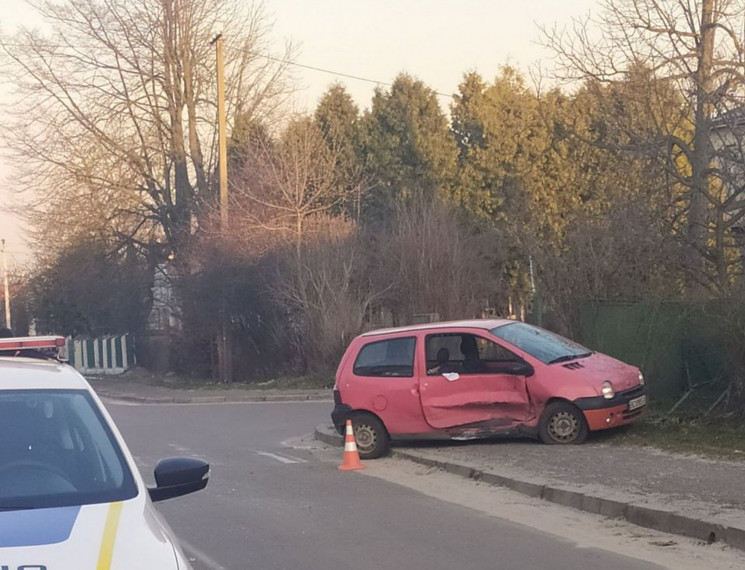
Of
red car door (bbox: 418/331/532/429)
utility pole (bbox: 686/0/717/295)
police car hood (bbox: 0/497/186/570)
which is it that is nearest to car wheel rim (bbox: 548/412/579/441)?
red car door (bbox: 418/331/532/429)

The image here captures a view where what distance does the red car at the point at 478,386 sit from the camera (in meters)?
13.5

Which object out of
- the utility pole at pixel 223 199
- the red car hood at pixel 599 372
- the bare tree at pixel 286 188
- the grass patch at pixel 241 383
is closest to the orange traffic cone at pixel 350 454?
the red car hood at pixel 599 372

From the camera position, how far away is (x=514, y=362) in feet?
Answer: 45.5

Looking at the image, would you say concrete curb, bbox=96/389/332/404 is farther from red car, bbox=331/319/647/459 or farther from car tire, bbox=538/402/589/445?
car tire, bbox=538/402/589/445

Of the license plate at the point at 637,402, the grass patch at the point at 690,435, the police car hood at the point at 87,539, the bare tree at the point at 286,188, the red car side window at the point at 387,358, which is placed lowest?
the grass patch at the point at 690,435

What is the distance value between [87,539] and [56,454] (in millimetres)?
1179

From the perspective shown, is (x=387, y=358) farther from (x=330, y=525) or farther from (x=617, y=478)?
(x=330, y=525)

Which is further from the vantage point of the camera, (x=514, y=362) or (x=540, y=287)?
(x=540, y=287)

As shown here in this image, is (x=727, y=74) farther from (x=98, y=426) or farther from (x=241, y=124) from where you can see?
(x=241, y=124)

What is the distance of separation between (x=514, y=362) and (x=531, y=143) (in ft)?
93.1

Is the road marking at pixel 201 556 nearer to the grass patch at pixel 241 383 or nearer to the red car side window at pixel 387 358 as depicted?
the red car side window at pixel 387 358

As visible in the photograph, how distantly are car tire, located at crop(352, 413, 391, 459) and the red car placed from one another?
14 millimetres

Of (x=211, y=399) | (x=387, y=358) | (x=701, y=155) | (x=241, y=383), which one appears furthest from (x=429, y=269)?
(x=387, y=358)

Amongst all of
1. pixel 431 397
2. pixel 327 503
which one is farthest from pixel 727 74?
pixel 327 503
